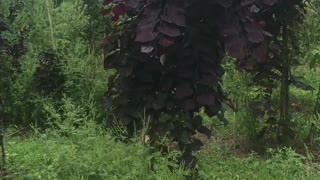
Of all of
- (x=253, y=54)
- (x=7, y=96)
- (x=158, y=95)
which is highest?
(x=253, y=54)

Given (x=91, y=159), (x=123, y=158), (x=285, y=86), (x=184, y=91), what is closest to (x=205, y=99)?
(x=184, y=91)

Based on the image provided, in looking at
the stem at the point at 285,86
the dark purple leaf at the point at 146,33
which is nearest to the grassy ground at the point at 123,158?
the stem at the point at 285,86

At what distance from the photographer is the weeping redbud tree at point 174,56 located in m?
3.21

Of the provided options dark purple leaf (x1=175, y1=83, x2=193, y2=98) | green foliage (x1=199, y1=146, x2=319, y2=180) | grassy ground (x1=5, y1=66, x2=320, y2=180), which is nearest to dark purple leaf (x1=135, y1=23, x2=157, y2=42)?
dark purple leaf (x1=175, y1=83, x2=193, y2=98)

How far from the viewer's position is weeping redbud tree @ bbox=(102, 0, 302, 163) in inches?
126

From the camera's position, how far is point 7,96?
5426mm

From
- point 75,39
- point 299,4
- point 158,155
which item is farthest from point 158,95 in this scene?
point 75,39

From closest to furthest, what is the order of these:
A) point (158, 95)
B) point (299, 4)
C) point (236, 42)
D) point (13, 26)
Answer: point (236, 42) → point (158, 95) → point (299, 4) → point (13, 26)

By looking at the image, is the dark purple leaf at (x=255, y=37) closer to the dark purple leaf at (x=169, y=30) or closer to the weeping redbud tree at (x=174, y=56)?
the weeping redbud tree at (x=174, y=56)

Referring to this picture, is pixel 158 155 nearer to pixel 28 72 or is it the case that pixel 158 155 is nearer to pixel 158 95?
pixel 158 95

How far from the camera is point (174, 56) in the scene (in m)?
3.45

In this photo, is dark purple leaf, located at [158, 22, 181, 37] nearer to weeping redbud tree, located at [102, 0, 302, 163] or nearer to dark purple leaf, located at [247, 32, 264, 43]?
weeping redbud tree, located at [102, 0, 302, 163]

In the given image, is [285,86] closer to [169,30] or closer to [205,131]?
[205,131]

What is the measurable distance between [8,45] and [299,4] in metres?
2.96
